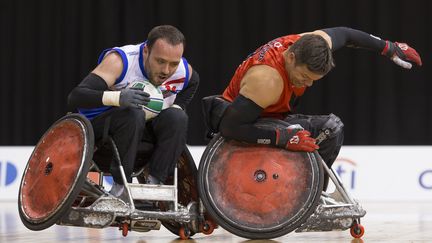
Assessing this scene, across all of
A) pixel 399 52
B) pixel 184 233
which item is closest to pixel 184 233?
pixel 184 233

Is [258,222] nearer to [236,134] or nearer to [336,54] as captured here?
[236,134]

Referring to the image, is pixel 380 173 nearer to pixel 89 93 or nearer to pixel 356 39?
pixel 356 39

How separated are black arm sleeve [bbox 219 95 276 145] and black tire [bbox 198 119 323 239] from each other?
0.06 m

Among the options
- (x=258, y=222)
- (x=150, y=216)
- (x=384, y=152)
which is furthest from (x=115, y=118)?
(x=384, y=152)

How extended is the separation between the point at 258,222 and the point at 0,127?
766cm

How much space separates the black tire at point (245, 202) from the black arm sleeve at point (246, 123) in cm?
6

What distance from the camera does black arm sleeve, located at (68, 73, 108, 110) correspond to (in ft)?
12.9

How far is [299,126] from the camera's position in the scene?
4.12 m

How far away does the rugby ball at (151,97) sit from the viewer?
405cm

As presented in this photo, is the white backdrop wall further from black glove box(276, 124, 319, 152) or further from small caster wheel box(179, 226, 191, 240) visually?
black glove box(276, 124, 319, 152)

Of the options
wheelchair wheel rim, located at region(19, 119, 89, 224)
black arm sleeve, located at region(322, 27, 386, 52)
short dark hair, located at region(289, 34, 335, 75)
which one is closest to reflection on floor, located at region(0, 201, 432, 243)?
wheelchair wheel rim, located at region(19, 119, 89, 224)

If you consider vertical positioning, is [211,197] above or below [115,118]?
below

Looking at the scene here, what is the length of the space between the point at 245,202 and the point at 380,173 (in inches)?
176

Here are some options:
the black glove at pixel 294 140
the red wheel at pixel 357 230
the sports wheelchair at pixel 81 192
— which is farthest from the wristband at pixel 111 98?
the red wheel at pixel 357 230
